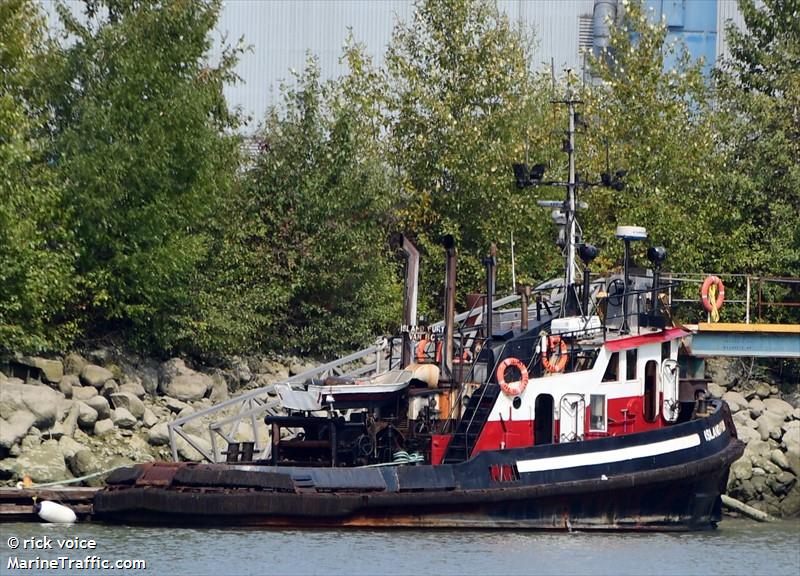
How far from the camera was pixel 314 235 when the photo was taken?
37.2 metres

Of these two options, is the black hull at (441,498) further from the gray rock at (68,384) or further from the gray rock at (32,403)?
the gray rock at (68,384)

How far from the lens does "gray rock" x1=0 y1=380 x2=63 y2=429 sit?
96.2 ft

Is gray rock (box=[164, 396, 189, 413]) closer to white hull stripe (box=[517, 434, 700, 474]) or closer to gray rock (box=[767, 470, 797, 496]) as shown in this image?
white hull stripe (box=[517, 434, 700, 474])

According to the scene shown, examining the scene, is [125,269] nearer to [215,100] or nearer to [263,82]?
[215,100]

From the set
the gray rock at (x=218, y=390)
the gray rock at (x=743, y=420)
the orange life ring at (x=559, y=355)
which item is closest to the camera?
the orange life ring at (x=559, y=355)

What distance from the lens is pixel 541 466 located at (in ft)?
82.8

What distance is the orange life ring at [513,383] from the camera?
25281mm

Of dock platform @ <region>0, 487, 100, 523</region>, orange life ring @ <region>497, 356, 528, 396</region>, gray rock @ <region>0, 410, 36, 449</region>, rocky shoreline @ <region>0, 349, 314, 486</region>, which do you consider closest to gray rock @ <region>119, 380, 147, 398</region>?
rocky shoreline @ <region>0, 349, 314, 486</region>

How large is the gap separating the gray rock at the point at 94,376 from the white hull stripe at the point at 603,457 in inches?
428

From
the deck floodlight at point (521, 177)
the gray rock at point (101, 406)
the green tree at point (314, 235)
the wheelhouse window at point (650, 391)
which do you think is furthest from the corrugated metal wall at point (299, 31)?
the wheelhouse window at point (650, 391)

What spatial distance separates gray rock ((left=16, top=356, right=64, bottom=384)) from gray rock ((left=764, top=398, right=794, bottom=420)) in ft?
49.0

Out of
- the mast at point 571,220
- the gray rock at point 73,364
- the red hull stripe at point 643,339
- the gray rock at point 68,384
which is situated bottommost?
the gray rock at point 68,384

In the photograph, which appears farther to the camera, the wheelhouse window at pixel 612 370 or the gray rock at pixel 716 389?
the gray rock at pixel 716 389

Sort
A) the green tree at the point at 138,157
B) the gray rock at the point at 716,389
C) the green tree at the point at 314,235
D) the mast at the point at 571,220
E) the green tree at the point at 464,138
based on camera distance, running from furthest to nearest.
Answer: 1. the green tree at the point at 464,138
2. the green tree at the point at 314,235
3. the gray rock at the point at 716,389
4. the green tree at the point at 138,157
5. the mast at the point at 571,220
